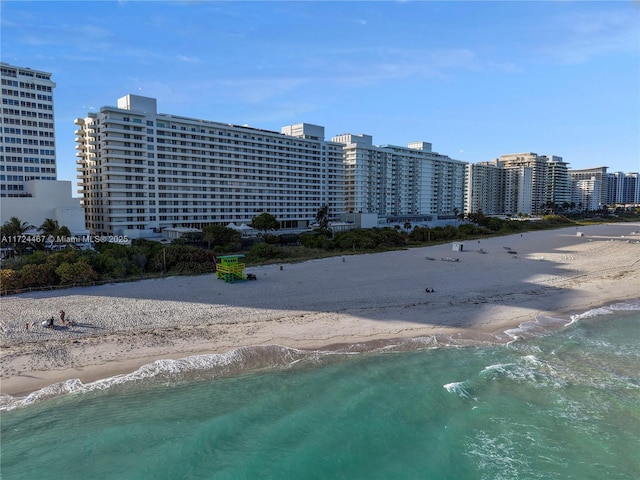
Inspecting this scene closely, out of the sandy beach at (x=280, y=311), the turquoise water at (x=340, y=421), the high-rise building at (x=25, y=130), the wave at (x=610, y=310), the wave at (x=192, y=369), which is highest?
the high-rise building at (x=25, y=130)

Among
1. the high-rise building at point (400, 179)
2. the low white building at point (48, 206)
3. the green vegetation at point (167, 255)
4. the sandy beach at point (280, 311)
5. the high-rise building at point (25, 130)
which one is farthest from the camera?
the high-rise building at point (400, 179)

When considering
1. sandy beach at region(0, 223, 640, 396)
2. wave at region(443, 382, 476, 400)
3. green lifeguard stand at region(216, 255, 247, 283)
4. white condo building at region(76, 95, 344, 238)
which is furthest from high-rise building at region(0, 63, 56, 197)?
wave at region(443, 382, 476, 400)

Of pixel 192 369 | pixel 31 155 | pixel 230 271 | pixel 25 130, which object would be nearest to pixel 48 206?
pixel 31 155

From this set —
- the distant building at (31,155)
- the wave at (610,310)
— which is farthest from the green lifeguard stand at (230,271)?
the distant building at (31,155)

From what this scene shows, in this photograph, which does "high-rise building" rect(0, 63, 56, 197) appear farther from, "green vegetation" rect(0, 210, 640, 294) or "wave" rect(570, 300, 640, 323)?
"wave" rect(570, 300, 640, 323)

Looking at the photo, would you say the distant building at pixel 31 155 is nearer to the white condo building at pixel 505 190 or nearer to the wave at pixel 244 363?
the wave at pixel 244 363

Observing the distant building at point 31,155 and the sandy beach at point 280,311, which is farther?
the distant building at point 31,155

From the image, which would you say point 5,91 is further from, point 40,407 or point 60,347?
point 40,407

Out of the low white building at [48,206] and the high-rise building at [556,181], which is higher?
the high-rise building at [556,181]

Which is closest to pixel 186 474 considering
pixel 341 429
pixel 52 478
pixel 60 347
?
pixel 52 478
